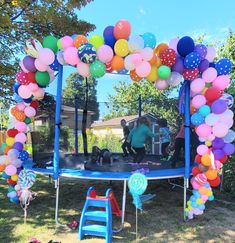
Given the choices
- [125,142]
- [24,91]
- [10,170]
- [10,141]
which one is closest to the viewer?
[24,91]

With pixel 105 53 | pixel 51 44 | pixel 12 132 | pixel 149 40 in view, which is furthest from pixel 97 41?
pixel 12 132

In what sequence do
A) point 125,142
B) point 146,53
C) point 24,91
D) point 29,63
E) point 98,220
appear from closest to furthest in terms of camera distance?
1. point 98,220
2. point 146,53
3. point 29,63
4. point 24,91
5. point 125,142

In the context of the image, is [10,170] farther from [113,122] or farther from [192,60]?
[113,122]

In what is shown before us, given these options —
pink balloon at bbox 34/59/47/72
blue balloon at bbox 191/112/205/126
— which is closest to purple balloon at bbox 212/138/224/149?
blue balloon at bbox 191/112/205/126

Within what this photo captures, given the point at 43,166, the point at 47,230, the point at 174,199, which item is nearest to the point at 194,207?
the point at 174,199

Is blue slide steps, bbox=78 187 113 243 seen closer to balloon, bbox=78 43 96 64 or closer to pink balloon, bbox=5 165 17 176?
pink balloon, bbox=5 165 17 176

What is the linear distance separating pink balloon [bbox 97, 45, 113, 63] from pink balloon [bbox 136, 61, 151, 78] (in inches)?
20.9

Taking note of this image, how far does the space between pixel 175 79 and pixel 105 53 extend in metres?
1.50

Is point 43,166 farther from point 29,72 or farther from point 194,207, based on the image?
point 194,207

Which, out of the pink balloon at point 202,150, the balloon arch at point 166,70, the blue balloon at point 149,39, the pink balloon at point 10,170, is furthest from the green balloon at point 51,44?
the pink balloon at point 202,150

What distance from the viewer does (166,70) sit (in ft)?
20.5

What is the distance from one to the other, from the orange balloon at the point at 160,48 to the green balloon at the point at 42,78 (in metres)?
2.07

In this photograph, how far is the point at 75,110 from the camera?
35.3ft

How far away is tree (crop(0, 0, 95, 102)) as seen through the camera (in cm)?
915
